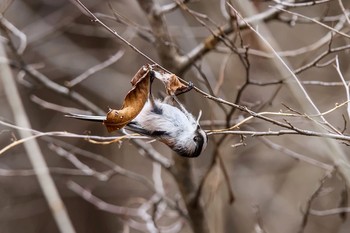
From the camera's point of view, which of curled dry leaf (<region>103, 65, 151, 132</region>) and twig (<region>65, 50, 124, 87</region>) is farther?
twig (<region>65, 50, 124, 87</region>)

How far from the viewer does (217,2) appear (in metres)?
3.32

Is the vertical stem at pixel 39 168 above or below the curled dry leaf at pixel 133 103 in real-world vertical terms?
above

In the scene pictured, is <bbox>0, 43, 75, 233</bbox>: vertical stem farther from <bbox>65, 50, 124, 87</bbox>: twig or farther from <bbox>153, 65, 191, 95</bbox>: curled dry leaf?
<bbox>153, 65, 191, 95</bbox>: curled dry leaf

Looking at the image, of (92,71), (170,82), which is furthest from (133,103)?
(92,71)

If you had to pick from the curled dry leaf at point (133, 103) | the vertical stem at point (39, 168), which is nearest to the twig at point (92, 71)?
the vertical stem at point (39, 168)

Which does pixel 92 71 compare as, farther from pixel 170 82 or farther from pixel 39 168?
pixel 170 82

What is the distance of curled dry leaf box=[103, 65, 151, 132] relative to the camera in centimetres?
99

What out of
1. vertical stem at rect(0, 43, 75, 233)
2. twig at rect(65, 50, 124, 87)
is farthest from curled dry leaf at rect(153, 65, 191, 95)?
vertical stem at rect(0, 43, 75, 233)

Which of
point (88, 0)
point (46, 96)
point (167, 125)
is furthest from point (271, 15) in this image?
point (46, 96)

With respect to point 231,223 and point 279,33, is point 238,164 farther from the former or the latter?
point 279,33

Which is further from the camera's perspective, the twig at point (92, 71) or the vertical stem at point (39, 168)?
the vertical stem at point (39, 168)

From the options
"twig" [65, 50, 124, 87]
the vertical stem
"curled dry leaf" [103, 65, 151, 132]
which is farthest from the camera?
the vertical stem

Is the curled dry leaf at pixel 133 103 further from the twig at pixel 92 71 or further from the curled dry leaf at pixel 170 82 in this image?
the twig at pixel 92 71

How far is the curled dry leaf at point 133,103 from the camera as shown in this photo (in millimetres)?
988
